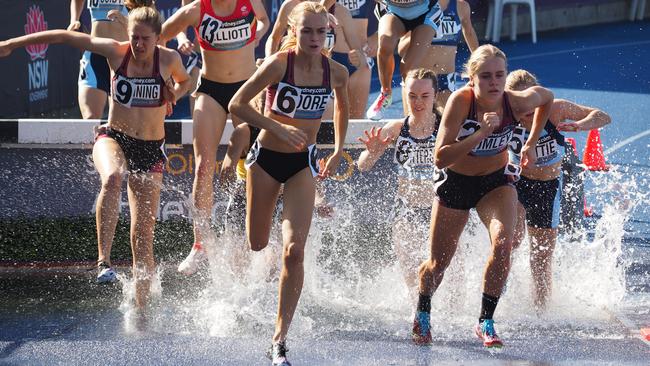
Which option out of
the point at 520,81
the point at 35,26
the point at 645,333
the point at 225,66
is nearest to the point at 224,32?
the point at 225,66

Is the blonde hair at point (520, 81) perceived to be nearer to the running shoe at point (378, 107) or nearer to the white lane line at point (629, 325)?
the white lane line at point (629, 325)

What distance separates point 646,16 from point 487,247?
14248 mm

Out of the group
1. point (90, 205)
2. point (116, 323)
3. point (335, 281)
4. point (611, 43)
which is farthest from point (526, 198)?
point (611, 43)

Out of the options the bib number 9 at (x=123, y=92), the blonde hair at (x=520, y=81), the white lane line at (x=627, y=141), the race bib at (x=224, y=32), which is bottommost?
the white lane line at (x=627, y=141)

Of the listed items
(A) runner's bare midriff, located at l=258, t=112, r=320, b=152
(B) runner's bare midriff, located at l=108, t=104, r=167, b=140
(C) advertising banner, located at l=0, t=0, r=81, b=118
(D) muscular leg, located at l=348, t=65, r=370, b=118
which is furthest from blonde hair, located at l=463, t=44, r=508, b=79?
(C) advertising banner, located at l=0, t=0, r=81, b=118

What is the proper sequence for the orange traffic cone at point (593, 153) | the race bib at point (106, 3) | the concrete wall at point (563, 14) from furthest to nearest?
the concrete wall at point (563, 14)
the orange traffic cone at point (593, 153)
the race bib at point (106, 3)

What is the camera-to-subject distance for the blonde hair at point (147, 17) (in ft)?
23.5

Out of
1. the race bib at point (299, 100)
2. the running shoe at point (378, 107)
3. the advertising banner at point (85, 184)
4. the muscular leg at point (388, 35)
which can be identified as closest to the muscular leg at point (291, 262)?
the race bib at point (299, 100)

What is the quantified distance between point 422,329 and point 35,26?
22.2 ft

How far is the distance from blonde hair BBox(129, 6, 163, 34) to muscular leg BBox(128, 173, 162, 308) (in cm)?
99

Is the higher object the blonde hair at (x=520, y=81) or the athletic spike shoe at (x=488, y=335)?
the blonde hair at (x=520, y=81)

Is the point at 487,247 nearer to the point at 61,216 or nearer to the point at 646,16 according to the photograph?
the point at 61,216

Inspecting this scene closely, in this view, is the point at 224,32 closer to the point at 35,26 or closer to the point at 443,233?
the point at 443,233

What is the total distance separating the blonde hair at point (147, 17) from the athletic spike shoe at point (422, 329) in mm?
2518
